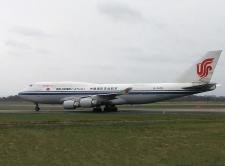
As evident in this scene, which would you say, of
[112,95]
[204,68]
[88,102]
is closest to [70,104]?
[88,102]

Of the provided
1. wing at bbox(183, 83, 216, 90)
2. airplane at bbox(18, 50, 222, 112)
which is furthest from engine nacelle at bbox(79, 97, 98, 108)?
wing at bbox(183, 83, 216, 90)

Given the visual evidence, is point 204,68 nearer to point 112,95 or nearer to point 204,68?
point 204,68

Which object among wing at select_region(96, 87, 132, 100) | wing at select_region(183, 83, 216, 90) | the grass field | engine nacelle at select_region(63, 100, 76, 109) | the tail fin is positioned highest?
the tail fin

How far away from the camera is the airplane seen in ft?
152

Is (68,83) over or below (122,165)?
over

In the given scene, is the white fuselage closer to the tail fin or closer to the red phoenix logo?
the tail fin

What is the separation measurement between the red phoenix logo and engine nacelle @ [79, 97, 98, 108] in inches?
474

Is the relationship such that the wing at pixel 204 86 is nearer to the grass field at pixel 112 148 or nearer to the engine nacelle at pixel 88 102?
the engine nacelle at pixel 88 102

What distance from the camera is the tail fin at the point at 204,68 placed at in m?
46.2

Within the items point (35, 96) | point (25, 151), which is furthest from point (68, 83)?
point (25, 151)

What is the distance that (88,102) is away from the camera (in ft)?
153

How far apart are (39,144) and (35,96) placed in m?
36.4

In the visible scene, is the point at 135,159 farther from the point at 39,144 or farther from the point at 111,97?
the point at 111,97

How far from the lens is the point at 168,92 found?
47219mm
